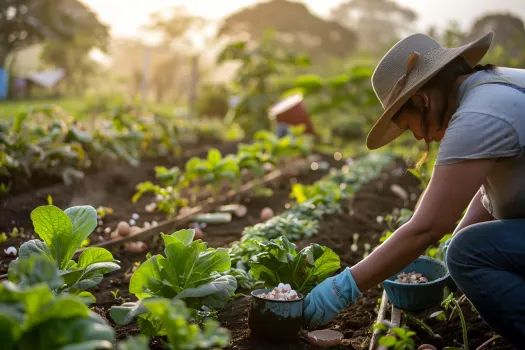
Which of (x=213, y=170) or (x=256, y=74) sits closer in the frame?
(x=213, y=170)

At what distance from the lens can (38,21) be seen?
14812 millimetres

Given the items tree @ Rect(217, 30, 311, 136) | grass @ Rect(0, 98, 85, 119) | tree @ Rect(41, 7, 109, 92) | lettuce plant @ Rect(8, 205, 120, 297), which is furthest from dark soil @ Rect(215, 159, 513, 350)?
tree @ Rect(41, 7, 109, 92)

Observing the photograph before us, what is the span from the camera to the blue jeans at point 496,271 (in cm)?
189

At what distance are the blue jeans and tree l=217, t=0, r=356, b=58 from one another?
67.2ft

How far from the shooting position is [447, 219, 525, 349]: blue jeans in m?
1.89

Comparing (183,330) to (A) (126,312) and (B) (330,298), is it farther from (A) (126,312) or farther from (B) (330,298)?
(B) (330,298)

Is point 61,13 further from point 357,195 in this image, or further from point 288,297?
point 288,297

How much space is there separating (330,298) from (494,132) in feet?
2.69

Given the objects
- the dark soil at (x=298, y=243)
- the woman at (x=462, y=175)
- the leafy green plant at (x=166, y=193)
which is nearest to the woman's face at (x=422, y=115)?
the woman at (x=462, y=175)

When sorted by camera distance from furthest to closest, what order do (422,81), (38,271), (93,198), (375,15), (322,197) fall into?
(375,15) → (93,198) → (322,197) → (422,81) → (38,271)

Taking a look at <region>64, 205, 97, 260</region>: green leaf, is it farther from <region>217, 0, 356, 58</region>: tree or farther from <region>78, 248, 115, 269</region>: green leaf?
<region>217, 0, 356, 58</region>: tree

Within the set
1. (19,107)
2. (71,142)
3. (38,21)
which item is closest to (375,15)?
(38,21)

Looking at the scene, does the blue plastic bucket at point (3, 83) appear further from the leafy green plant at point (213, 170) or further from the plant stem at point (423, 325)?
the plant stem at point (423, 325)

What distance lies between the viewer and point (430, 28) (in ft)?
45.1
